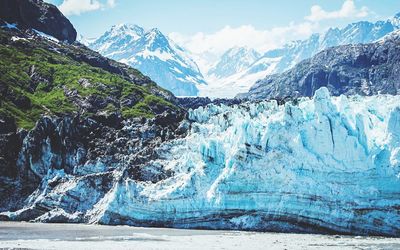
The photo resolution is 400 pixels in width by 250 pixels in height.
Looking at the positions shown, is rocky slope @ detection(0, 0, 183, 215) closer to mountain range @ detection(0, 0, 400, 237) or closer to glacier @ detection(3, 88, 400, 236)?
mountain range @ detection(0, 0, 400, 237)

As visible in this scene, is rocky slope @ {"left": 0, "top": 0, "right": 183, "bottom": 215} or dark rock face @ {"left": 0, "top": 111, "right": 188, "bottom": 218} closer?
dark rock face @ {"left": 0, "top": 111, "right": 188, "bottom": 218}

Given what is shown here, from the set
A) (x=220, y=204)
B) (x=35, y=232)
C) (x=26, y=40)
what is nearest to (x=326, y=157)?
A: (x=220, y=204)

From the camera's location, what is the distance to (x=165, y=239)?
46.8 metres

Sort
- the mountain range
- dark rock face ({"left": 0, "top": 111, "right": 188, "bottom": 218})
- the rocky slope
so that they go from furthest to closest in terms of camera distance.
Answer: the rocky slope → dark rock face ({"left": 0, "top": 111, "right": 188, "bottom": 218}) → the mountain range

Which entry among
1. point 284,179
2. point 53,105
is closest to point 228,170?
point 284,179

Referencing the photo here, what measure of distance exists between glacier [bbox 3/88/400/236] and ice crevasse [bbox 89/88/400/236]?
3.7 inches

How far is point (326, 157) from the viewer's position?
2071 inches

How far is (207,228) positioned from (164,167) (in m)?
9.94

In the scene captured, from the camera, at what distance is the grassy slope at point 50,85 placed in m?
118

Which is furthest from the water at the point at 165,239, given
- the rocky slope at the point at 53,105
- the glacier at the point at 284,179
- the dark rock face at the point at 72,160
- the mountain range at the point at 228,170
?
the rocky slope at the point at 53,105

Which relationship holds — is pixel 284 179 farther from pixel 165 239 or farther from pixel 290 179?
pixel 165 239

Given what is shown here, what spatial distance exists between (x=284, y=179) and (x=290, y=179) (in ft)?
1.88

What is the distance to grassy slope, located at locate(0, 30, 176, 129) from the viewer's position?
118m

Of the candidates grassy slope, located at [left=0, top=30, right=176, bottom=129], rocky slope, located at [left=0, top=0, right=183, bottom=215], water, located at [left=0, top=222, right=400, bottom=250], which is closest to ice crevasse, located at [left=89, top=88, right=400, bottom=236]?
water, located at [left=0, top=222, right=400, bottom=250]
